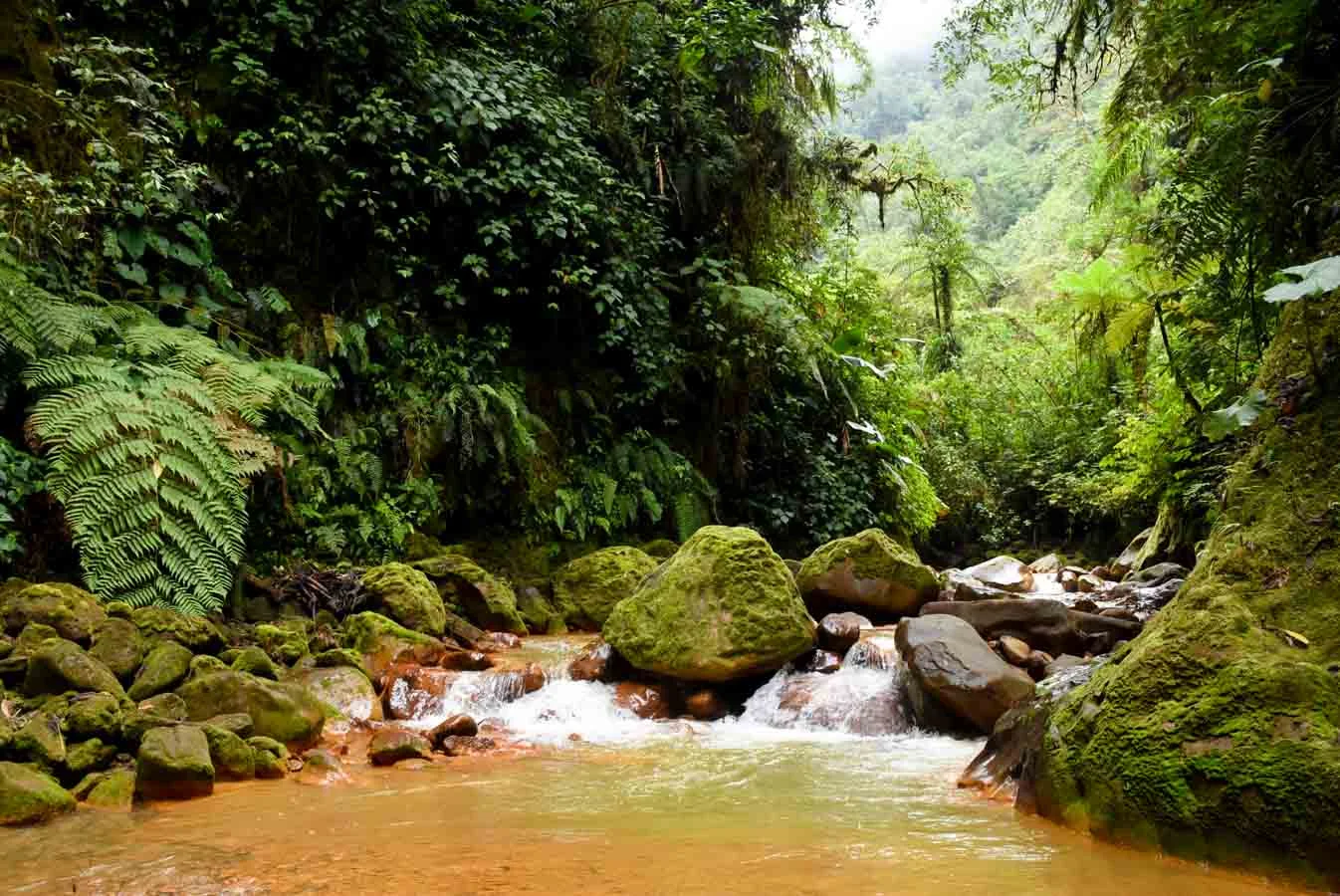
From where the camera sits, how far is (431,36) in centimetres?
1114

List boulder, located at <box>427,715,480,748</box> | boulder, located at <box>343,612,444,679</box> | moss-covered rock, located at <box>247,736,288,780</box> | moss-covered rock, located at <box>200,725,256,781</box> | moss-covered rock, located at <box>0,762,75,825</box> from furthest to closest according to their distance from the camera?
boulder, located at <box>343,612,444,679</box> < boulder, located at <box>427,715,480,748</box> < moss-covered rock, located at <box>247,736,288,780</box> < moss-covered rock, located at <box>200,725,256,781</box> < moss-covered rock, located at <box>0,762,75,825</box>

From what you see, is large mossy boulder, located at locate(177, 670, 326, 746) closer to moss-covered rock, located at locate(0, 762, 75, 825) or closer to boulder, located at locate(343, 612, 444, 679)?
moss-covered rock, located at locate(0, 762, 75, 825)

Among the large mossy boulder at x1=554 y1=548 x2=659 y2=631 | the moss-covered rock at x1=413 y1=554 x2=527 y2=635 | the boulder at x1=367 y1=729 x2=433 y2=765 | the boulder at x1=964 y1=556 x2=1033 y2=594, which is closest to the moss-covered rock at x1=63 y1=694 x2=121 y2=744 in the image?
the boulder at x1=367 y1=729 x2=433 y2=765

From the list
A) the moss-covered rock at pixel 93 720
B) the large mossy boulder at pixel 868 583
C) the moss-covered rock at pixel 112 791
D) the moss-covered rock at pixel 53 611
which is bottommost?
the moss-covered rock at pixel 112 791

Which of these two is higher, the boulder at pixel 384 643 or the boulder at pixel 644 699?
the boulder at pixel 384 643

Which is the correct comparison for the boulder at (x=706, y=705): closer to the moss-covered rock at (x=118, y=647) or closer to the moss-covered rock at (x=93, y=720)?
the moss-covered rock at (x=118, y=647)

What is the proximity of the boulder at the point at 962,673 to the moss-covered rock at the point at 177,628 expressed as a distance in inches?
173

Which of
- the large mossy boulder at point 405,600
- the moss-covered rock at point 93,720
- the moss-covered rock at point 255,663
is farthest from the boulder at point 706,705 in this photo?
the moss-covered rock at point 93,720

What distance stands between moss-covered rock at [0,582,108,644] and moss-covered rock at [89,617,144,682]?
0.08m

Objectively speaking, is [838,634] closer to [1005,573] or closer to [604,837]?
[604,837]

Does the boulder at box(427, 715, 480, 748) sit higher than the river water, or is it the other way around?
the boulder at box(427, 715, 480, 748)

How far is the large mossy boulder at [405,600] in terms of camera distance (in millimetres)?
7465

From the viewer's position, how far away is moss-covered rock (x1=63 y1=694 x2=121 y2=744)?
4.19 m

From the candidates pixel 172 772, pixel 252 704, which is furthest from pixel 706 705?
pixel 172 772
